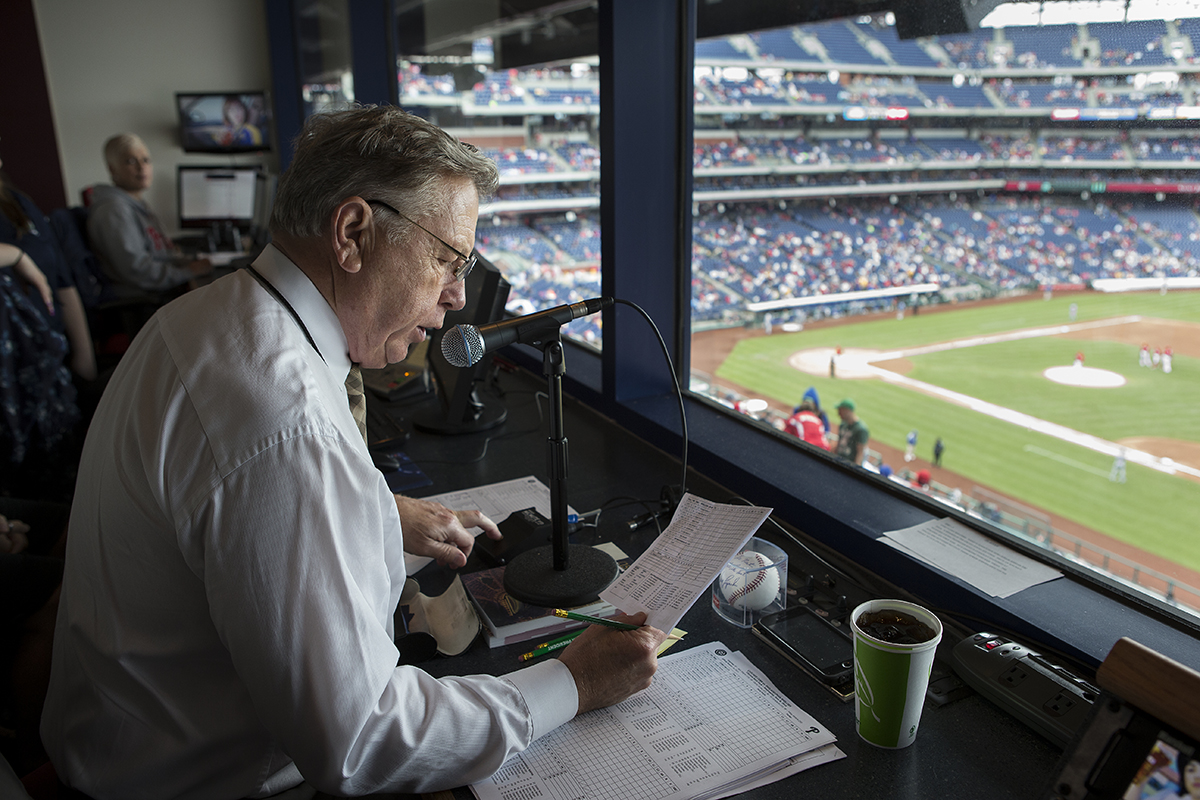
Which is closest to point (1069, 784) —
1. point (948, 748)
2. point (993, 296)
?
point (948, 748)

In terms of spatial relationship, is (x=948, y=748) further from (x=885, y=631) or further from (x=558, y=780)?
(x=558, y=780)

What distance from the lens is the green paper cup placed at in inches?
34.2

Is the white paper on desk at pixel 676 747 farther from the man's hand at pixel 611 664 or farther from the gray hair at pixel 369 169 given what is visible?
the gray hair at pixel 369 169

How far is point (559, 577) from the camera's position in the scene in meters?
1.25

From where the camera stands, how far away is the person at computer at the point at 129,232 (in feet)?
13.7

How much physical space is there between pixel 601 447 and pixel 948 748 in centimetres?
117

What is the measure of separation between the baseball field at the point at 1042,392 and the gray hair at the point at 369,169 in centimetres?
127

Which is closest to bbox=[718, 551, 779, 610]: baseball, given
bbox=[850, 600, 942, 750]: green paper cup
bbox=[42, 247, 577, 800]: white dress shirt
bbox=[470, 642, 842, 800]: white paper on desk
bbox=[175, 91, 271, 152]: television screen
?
bbox=[470, 642, 842, 800]: white paper on desk

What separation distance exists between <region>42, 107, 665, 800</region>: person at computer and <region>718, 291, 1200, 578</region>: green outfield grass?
1189 millimetres

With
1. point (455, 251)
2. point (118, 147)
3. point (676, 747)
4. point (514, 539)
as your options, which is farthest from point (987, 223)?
point (118, 147)

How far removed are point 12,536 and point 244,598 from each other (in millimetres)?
1399

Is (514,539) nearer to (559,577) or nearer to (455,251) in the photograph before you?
(559,577)

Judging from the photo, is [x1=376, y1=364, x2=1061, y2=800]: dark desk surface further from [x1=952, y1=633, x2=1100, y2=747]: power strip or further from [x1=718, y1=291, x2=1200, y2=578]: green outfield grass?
[x1=718, y1=291, x2=1200, y2=578]: green outfield grass

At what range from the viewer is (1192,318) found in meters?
1.38
